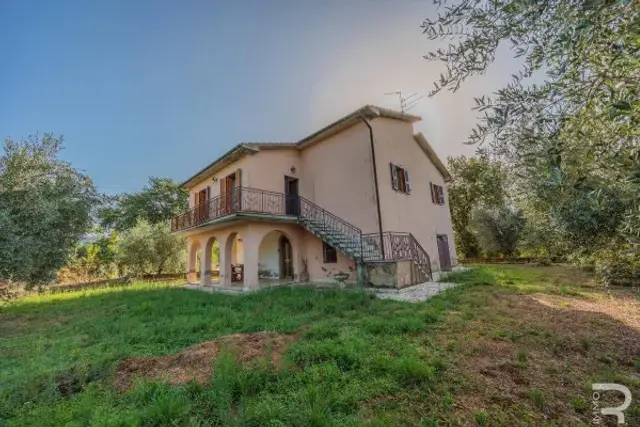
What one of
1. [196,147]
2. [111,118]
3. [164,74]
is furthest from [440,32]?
[196,147]

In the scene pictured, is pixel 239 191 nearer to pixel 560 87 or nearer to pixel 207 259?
pixel 207 259

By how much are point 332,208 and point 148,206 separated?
2480 centimetres

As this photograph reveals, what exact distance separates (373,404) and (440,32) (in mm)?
4278

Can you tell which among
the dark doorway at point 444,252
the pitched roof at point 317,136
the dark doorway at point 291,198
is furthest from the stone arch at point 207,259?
the dark doorway at point 444,252

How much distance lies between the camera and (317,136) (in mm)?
12164

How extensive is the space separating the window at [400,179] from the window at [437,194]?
3.49 meters

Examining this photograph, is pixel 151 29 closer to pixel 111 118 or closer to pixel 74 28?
pixel 74 28

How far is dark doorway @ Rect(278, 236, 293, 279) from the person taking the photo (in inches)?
555

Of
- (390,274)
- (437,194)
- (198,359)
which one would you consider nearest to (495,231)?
(437,194)

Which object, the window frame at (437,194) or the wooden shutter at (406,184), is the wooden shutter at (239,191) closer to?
the wooden shutter at (406,184)

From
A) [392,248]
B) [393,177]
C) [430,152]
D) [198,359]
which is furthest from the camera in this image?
[430,152]

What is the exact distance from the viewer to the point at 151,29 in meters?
8.44

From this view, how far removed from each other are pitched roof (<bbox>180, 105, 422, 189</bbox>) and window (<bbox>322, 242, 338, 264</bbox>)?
196 inches

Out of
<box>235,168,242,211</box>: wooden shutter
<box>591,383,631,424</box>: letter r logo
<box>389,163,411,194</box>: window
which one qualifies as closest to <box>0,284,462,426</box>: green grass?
<box>591,383,631,424</box>: letter r logo
